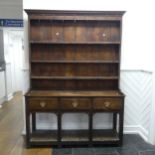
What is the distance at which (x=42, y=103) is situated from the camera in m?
3.30

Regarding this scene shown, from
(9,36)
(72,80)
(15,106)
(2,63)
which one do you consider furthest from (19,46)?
(72,80)

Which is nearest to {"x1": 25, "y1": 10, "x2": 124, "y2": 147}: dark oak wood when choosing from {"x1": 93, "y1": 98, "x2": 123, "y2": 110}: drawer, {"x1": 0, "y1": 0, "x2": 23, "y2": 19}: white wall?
{"x1": 93, "y1": 98, "x2": 123, "y2": 110}: drawer

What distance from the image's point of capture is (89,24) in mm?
3609

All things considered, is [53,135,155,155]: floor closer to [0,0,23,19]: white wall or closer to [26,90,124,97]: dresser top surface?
[26,90,124,97]: dresser top surface

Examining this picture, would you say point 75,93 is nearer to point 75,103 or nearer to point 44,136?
point 75,103

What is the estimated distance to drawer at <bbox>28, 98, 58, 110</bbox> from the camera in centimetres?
329

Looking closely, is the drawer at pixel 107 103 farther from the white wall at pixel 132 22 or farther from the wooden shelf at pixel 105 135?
the white wall at pixel 132 22

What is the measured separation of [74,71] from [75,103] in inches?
25.2

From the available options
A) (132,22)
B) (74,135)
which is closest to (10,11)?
(132,22)

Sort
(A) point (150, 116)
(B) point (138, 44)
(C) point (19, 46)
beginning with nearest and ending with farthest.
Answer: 1. (A) point (150, 116)
2. (B) point (138, 44)
3. (C) point (19, 46)

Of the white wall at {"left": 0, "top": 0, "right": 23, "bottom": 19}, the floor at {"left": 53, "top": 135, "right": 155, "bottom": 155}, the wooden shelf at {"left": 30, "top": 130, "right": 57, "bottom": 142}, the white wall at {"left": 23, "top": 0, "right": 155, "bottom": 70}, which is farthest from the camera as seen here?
the white wall at {"left": 0, "top": 0, "right": 23, "bottom": 19}

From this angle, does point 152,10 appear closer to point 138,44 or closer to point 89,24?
point 138,44

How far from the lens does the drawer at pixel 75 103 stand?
331cm

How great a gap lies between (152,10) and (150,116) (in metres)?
1.71
